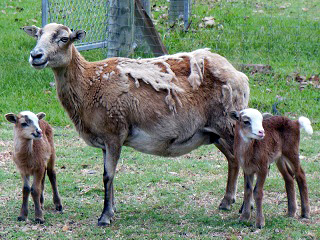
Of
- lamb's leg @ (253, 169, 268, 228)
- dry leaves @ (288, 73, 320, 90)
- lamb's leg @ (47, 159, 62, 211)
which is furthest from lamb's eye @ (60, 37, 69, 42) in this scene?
dry leaves @ (288, 73, 320, 90)

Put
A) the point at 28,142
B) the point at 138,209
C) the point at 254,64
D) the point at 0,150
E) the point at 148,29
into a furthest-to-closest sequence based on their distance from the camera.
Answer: the point at 254,64 → the point at 148,29 → the point at 0,150 → the point at 138,209 → the point at 28,142

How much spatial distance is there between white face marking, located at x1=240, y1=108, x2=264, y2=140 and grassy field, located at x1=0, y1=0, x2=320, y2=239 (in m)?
1.01

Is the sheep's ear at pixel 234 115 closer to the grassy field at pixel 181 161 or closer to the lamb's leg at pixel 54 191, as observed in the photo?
the grassy field at pixel 181 161

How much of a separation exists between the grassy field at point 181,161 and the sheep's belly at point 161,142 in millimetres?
731

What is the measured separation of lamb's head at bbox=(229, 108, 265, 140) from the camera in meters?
6.48

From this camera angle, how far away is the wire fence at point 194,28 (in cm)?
1174

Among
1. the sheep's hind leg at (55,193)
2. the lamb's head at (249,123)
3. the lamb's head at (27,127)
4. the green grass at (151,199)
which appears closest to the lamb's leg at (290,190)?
the green grass at (151,199)

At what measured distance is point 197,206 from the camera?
7.53 metres

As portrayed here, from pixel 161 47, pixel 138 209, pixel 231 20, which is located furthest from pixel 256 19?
pixel 138 209

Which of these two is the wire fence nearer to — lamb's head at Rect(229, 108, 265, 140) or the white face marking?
lamb's head at Rect(229, 108, 265, 140)

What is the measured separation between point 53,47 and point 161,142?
5.26 ft

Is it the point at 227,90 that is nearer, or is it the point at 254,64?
the point at 227,90

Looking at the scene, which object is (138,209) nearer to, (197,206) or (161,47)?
(197,206)

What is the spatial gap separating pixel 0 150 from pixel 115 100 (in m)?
3.24
